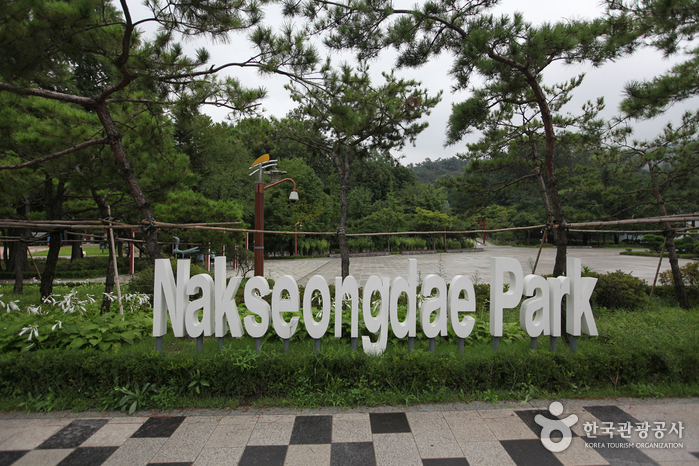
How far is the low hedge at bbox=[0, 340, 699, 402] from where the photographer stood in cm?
297

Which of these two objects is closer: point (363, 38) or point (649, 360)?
point (649, 360)

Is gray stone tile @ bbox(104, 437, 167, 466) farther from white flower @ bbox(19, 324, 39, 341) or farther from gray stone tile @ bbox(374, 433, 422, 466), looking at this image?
white flower @ bbox(19, 324, 39, 341)

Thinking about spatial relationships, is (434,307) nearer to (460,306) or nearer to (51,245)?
(460,306)

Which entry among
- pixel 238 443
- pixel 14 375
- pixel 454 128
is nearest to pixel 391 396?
pixel 238 443

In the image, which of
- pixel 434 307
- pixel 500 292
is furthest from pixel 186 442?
pixel 500 292

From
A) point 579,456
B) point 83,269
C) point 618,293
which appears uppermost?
point 618,293

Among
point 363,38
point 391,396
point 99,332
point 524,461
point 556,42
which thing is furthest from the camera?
point 363,38

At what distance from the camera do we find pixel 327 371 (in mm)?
3043

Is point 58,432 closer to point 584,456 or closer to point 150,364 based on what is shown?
point 150,364

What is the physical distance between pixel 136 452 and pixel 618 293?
7838mm

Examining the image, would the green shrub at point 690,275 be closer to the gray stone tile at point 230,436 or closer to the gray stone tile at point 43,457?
the gray stone tile at point 230,436

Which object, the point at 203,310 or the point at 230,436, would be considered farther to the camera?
the point at 203,310

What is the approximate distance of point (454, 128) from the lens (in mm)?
5551

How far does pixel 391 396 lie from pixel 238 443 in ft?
4.22
